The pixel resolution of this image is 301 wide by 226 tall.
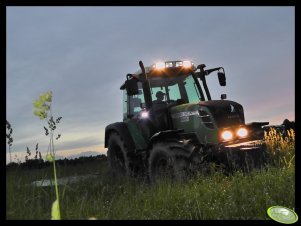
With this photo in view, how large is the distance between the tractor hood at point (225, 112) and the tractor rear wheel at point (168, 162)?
1000 millimetres

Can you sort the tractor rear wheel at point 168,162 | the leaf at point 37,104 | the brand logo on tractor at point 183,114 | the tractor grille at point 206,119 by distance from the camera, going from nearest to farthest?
the leaf at point 37,104 → the tractor rear wheel at point 168,162 → the tractor grille at point 206,119 → the brand logo on tractor at point 183,114

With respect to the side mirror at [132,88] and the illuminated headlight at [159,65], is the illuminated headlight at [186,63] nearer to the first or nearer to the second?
the illuminated headlight at [159,65]

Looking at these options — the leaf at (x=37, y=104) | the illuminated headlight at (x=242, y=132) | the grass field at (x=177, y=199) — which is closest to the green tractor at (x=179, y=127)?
the illuminated headlight at (x=242, y=132)

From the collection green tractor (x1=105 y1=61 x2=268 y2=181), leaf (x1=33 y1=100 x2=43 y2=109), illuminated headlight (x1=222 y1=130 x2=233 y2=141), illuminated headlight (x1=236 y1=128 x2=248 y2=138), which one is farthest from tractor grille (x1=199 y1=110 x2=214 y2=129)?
leaf (x1=33 y1=100 x2=43 y2=109)

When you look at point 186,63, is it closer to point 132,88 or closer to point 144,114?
point 144,114

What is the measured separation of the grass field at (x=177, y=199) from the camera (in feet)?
15.4

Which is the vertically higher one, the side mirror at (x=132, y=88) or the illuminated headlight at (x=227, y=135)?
the side mirror at (x=132, y=88)

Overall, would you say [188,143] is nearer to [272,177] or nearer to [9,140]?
[272,177]

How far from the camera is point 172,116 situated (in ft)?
26.7

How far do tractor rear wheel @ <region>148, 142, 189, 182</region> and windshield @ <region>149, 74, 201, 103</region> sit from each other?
A: 1.23 m

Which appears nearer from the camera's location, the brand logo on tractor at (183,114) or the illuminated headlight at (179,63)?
the brand logo on tractor at (183,114)

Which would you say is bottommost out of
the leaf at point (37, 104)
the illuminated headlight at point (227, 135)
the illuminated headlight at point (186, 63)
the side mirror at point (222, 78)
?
the illuminated headlight at point (227, 135)

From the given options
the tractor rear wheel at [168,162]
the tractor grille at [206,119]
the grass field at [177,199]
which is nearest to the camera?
the grass field at [177,199]

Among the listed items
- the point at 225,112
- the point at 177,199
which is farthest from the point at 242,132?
the point at 177,199
